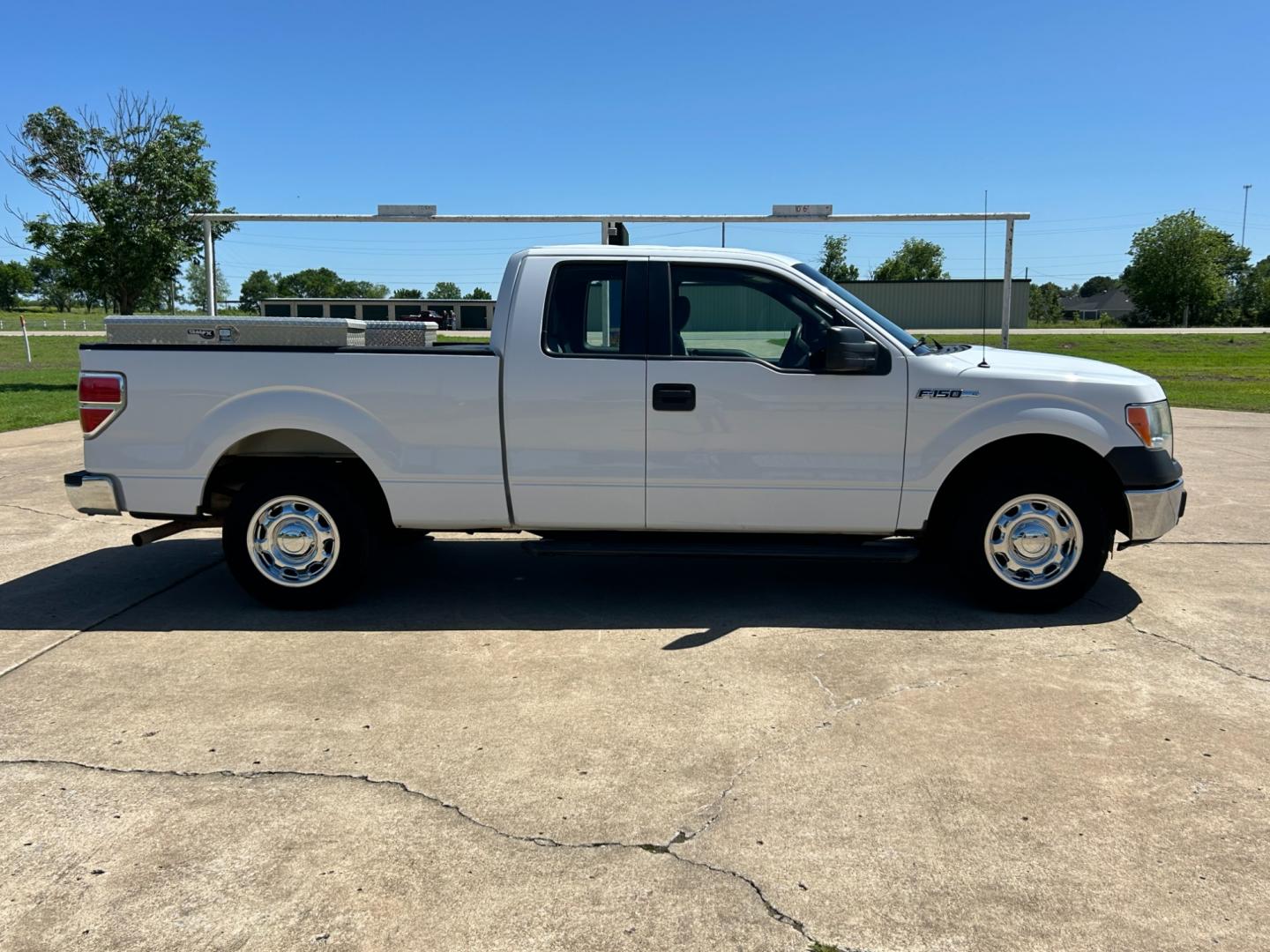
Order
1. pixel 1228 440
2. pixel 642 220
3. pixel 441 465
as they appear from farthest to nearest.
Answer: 1. pixel 1228 440
2. pixel 642 220
3. pixel 441 465

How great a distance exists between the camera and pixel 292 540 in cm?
540

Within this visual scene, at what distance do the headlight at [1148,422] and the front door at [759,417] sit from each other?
1.23m

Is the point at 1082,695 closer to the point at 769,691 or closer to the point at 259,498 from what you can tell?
the point at 769,691

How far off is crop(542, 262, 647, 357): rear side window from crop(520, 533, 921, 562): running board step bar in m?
1.06

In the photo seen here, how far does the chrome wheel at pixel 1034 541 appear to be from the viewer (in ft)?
17.1

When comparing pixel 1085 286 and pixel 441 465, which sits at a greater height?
pixel 1085 286

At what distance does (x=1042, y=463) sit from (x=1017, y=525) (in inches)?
14.7

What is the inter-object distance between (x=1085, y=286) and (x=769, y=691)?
177549 millimetres

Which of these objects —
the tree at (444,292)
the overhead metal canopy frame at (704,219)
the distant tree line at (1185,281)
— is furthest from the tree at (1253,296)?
the tree at (444,292)

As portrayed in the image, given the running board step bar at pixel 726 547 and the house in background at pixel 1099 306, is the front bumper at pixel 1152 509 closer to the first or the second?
the running board step bar at pixel 726 547

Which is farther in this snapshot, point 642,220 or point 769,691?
point 642,220

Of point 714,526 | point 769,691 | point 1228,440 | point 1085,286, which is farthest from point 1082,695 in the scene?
point 1085,286

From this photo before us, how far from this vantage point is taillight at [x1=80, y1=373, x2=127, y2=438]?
5246 millimetres

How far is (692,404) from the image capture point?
5.16 meters
